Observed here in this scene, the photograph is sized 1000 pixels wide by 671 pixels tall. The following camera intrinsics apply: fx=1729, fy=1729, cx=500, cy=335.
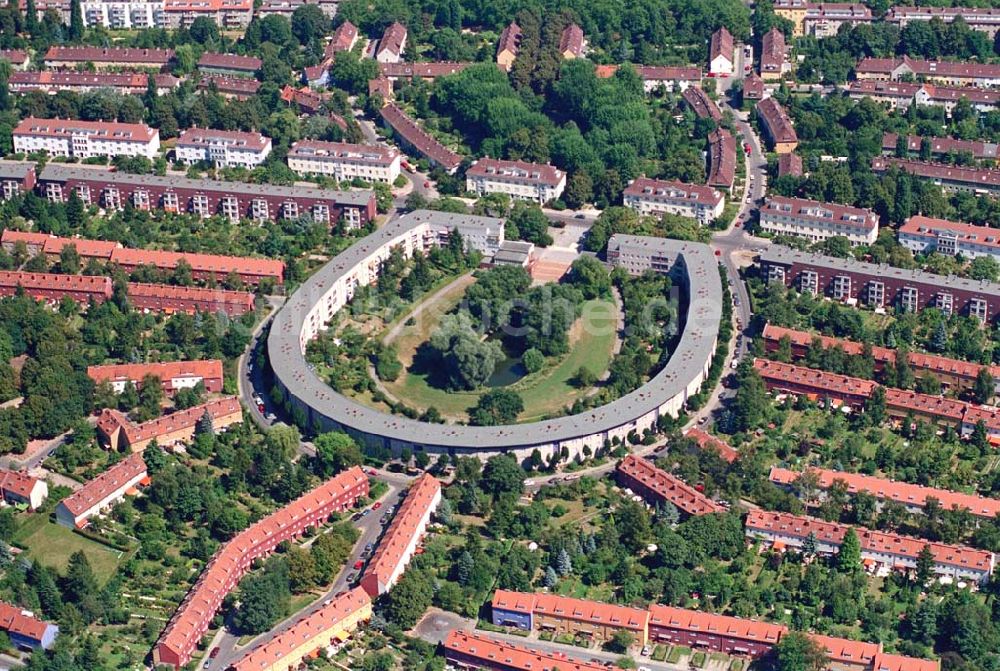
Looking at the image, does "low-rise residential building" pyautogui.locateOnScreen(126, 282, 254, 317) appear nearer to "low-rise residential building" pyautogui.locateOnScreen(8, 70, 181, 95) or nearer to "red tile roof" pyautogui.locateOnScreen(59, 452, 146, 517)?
"red tile roof" pyautogui.locateOnScreen(59, 452, 146, 517)

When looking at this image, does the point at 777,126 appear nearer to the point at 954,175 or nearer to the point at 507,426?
the point at 954,175

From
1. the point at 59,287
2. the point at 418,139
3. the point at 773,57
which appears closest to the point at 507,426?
the point at 59,287

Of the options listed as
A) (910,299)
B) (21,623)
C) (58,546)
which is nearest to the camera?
Answer: (21,623)

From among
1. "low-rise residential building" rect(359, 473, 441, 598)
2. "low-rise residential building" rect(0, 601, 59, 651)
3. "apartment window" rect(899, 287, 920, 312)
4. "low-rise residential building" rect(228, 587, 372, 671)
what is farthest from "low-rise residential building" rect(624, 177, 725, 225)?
"low-rise residential building" rect(0, 601, 59, 651)

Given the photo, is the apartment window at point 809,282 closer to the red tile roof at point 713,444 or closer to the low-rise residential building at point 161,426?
the red tile roof at point 713,444

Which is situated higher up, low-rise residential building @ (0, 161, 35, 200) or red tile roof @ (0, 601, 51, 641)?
low-rise residential building @ (0, 161, 35, 200)

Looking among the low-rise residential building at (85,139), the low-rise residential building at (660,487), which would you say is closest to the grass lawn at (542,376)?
the low-rise residential building at (660,487)

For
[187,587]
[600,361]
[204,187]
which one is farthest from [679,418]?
[204,187]
